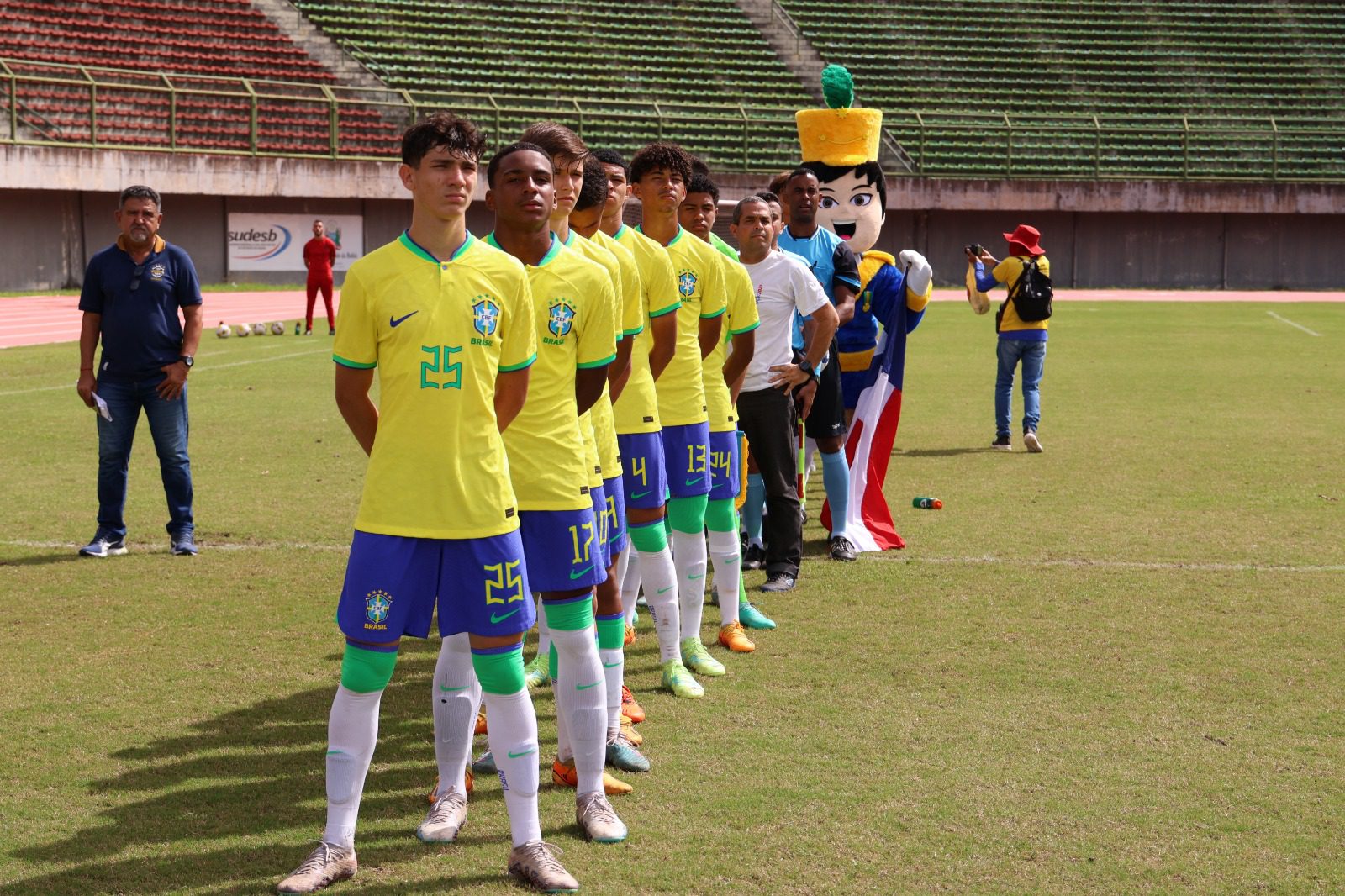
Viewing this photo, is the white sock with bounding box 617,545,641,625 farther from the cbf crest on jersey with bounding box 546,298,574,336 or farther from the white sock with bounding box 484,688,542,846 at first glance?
the white sock with bounding box 484,688,542,846

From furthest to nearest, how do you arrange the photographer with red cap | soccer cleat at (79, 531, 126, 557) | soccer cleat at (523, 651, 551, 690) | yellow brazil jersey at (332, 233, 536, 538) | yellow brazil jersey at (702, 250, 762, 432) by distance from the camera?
1. the photographer with red cap
2. soccer cleat at (79, 531, 126, 557)
3. yellow brazil jersey at (702, 250, 762, 432)
4. soccer cleat at (523, 651, 551, 690)
5. yellow brazil jersey at (332, 233, 536, 538)

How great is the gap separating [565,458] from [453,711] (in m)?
0.88

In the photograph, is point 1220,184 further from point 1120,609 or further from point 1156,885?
point 1156,885

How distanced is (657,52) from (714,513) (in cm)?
3759

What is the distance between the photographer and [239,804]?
16.3ft

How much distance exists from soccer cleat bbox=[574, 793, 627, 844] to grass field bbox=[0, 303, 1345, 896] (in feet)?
0.21

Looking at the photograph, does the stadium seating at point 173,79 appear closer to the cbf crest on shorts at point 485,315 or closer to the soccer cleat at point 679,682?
the soccer cleat at point 679,682

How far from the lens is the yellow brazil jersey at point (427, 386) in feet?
13.5

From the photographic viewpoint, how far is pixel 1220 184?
41375mm

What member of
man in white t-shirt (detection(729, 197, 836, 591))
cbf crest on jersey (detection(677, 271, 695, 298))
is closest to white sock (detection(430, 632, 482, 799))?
cbf crest on jersey (detection(677, 271, 695, 298))

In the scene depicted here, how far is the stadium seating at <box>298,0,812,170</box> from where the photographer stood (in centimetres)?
3862

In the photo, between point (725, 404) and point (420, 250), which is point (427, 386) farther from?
point (725, 404)

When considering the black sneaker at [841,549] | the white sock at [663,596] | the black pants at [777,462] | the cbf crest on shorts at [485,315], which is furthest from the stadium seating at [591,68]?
the cbf crest on shorts at [485,315]

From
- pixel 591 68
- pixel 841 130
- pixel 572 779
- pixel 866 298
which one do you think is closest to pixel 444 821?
pixel 572 779
